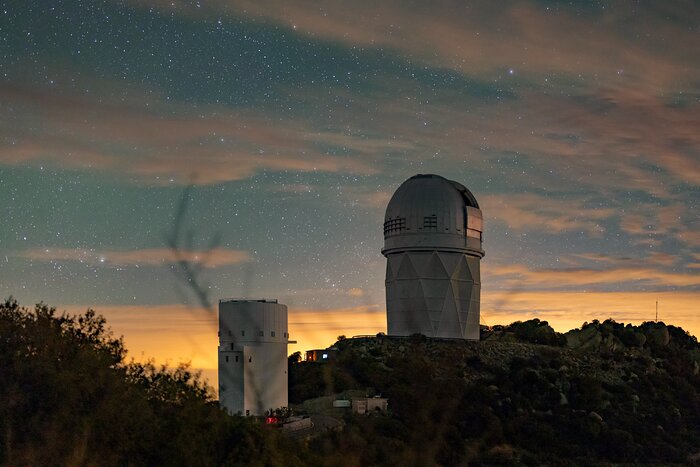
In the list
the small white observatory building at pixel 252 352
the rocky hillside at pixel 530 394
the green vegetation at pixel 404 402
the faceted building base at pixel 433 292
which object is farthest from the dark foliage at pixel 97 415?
the faceted building base at pixel 433 292

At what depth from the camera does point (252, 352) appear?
5897 cm

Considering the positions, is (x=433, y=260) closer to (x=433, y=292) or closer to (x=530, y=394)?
(x=433, y=292)

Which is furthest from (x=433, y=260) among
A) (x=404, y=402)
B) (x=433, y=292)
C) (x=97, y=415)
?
(x=97, y=415)

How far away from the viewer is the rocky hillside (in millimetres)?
58975

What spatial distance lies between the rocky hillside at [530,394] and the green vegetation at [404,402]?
15 cm

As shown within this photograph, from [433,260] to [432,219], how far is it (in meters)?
3.52

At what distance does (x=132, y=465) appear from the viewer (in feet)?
111

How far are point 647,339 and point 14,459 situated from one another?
2981 inches

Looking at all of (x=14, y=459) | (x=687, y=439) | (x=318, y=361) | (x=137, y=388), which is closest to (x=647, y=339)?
(x=687, y=439)

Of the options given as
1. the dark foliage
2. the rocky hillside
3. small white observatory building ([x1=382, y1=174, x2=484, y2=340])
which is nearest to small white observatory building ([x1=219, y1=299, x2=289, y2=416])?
the rocky hillside

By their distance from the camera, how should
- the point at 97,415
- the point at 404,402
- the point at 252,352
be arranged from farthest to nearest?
the point at 404,402
the point at 252,352
the point at 97,415

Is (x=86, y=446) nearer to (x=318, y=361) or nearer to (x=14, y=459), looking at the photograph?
(x=14, y=459)

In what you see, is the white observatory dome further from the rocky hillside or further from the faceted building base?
the rocky hillside

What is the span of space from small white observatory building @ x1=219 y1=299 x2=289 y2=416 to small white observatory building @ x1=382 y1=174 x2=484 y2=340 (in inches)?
914
